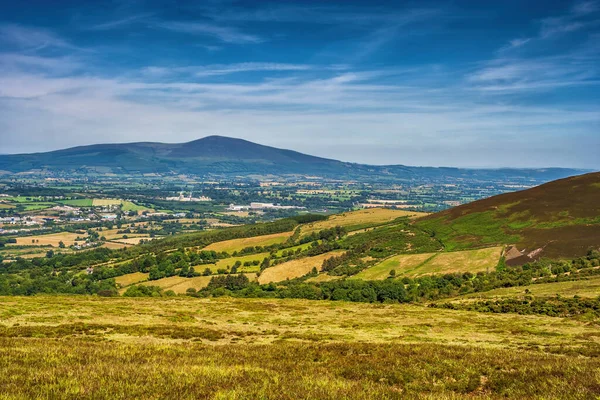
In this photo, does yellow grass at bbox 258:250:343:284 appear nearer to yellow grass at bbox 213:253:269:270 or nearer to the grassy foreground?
yellow grass at bbox 213:253:269:270

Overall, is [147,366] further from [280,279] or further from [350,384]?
[280,279]

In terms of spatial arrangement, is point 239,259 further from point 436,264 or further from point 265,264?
point 436,264

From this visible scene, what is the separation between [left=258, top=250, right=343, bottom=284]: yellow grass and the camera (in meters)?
117

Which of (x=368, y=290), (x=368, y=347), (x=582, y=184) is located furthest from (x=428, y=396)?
(x=582, y=184)

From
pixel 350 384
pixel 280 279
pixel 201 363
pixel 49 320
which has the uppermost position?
pixel 350 384

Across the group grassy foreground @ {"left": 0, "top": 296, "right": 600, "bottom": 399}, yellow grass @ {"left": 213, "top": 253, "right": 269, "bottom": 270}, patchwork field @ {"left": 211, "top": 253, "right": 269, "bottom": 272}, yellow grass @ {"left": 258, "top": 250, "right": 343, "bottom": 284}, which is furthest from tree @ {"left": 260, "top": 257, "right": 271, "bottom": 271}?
grassy foreground @ {"left": 0, "top": 296, "right": 600, "bottom": 399}

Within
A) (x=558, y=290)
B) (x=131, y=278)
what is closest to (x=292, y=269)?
(x=131, y=278)

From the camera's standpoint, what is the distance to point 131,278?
425 ft

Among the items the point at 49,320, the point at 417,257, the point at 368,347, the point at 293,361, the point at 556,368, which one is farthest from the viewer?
the point at 417,257

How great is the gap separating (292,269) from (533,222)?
73.4 metres

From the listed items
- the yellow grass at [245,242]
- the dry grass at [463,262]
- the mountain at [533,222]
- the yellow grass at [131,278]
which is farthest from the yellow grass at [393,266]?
the yellow grass at [131,278]

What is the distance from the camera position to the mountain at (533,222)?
3840 inches

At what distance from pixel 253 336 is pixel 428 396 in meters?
22.7

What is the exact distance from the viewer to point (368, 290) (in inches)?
3248
